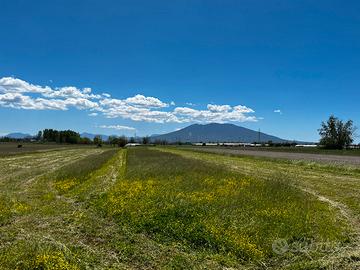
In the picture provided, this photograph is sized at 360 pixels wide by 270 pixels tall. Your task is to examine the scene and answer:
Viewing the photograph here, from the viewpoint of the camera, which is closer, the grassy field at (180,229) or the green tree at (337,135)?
the grassy field at (180,229)

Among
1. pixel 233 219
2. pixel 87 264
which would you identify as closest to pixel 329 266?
pixel 233 219

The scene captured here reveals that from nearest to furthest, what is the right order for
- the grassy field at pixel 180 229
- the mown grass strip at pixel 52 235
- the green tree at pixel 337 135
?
the mown grass strip at pixel 52 235, the grassy field at pixel 180 229, the green tree at pixel 337 135

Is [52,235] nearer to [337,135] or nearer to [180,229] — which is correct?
[180,229]

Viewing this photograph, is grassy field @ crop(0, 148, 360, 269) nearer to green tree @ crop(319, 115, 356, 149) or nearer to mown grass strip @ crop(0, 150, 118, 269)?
mown grass strip @ crop(0, 150, 118, 269)

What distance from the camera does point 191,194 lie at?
750 inches

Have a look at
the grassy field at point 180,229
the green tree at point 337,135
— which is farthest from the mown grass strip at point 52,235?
the green tree at point 337,135

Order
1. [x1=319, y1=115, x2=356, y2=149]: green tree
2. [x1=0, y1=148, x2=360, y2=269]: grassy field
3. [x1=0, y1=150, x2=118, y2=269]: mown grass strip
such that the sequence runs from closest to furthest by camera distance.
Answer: [x1=0, y1=150, x2=118, y2=269]: mown grass strip
[x1=0, y1=148, x2=360, y2=269]: grassy field
[x1=319, y1=115, x2=356, y2=149]: green tree

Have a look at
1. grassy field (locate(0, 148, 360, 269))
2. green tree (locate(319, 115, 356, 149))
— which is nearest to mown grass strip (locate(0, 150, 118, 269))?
grassy field (locate(0, 148, 360, 269))

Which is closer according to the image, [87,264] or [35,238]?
[87,264]

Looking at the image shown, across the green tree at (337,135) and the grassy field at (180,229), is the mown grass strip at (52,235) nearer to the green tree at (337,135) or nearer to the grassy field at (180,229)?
the grassy field at (180,229)

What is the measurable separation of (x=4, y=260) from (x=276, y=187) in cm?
1679

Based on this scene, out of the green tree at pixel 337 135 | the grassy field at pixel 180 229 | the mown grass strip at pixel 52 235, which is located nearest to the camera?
the mown grass strip at pixel 52 235

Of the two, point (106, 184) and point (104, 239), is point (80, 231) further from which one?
point (106, 184)

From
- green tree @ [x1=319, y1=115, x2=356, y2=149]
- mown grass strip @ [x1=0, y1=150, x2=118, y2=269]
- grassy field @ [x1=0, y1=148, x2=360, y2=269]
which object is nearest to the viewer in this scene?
mown grass strip @ [x1=0, y1=150, x2=118, y2=269]
